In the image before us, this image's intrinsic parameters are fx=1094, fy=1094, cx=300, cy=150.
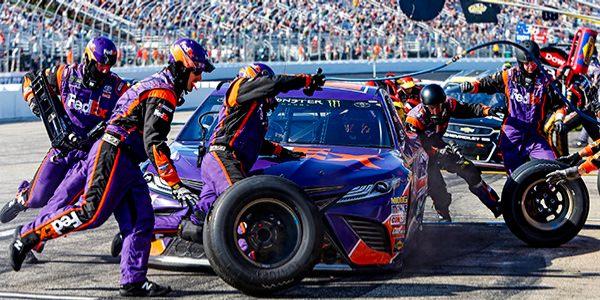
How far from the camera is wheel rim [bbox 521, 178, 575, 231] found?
9.08 metres

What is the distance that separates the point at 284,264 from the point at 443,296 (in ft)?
3.40

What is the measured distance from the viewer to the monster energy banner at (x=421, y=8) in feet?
40.7

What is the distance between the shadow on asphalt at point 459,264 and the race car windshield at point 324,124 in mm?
992

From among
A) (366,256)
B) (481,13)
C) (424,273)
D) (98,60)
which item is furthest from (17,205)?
(481,13)

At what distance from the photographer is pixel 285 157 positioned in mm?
7863

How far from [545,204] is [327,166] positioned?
2.60m

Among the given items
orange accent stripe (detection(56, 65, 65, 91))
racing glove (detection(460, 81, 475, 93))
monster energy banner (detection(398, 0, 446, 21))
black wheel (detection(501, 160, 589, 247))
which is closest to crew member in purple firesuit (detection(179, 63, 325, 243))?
orange accent stripe (detection(56, 65, 65, 91))

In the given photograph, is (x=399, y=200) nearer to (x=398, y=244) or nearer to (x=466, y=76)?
(x=398, y=244)

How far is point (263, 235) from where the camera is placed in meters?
6.79

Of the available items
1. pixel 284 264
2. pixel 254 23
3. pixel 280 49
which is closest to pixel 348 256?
pixel 284 264

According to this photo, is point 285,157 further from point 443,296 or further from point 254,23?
point 254,23

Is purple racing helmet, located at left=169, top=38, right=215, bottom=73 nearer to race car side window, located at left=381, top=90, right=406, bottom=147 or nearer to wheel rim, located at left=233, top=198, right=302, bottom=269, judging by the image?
wheel rim, located at left=233, top=198, right=302, bottom=269

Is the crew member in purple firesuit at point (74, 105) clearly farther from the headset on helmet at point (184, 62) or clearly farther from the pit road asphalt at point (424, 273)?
the headset on helmet at point (184, 62)

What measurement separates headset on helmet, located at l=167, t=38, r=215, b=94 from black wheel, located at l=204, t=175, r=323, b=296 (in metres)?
0.78
